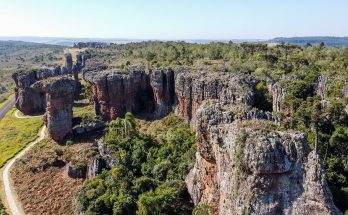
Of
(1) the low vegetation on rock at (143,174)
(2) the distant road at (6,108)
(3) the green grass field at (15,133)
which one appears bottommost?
(2) the distant road at (6,108)

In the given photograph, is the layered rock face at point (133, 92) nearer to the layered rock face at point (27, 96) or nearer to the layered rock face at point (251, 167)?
the layered rock face at point (27, 96)

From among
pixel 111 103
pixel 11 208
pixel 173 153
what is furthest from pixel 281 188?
pixel 111 103

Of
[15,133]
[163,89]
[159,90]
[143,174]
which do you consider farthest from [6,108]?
[143,174]

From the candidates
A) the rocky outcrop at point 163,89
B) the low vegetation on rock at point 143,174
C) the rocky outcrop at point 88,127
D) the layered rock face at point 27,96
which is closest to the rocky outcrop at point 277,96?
the low vegetation on rock at point 143,174

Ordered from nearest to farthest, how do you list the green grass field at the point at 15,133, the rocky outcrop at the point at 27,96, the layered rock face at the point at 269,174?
the layered rock face at the point at 269,174 < the green grass field at the point at 15,133 < the rocky outcrop at the point at 27,96

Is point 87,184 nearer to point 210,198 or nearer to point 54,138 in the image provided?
point 210,198
